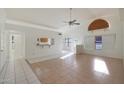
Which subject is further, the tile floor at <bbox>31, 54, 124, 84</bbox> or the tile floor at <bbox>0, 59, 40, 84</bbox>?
the tile floor at <bbox>31, 54, 124, 84</bbox>

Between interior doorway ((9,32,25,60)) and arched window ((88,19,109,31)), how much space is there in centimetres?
565

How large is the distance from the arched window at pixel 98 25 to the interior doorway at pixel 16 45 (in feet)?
18.5

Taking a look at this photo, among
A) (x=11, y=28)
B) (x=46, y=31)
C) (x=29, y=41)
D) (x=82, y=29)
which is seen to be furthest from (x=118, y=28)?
(x=11, y=28)

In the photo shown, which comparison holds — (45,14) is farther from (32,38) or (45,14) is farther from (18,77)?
(18,77)

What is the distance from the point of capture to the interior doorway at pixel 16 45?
18.7ft

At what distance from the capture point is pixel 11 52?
576cm

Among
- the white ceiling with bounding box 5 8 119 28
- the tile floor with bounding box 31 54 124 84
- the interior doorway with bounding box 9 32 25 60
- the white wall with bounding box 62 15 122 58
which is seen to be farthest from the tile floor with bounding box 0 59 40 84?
the white wall with bounding box 62 15 122 58

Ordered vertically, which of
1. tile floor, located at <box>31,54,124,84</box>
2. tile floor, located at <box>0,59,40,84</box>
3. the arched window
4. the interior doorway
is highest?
the arched window

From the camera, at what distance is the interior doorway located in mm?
5691

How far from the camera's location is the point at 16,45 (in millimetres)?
5773

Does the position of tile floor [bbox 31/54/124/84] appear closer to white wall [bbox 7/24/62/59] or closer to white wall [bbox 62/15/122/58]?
white wall [bbox 7/24/62/59]

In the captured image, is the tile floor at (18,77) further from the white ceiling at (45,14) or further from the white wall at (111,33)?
the white wall at (111,33)

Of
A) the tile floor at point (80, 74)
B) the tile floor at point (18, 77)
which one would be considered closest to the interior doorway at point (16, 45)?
the tile floor at point (80, 74)

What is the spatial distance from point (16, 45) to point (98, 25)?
632 centimetres
